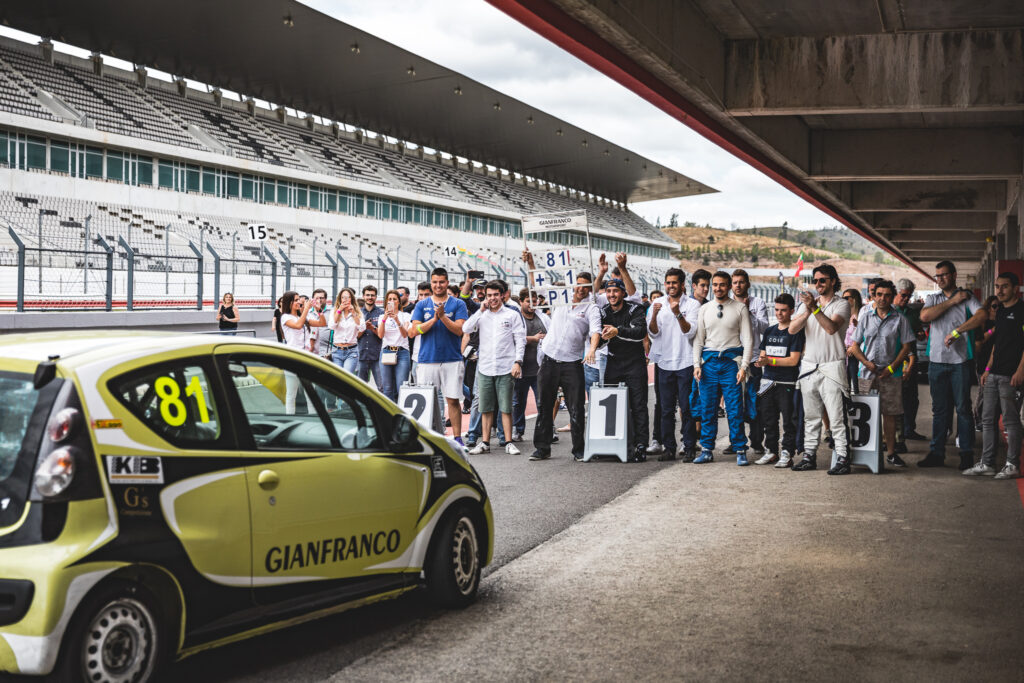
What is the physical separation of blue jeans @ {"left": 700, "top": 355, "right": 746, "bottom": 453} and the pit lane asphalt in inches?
27.7

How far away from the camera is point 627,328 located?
37.2 ft

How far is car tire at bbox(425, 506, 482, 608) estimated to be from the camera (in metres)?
5.46

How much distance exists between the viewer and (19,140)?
3988 centimetres

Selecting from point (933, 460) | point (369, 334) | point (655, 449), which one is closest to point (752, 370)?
point (655, 449)

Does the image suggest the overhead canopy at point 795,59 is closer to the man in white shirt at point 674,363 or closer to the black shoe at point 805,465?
the man in white shirt at point 674,363

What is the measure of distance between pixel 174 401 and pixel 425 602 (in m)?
2.11

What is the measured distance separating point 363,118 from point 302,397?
58.3m

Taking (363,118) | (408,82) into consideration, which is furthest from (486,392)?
(363,118)

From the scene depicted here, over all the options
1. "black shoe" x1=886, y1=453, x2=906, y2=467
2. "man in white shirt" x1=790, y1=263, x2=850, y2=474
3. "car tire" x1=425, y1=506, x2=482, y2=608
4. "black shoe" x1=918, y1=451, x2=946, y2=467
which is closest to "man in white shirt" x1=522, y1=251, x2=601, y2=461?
"man in white shirt" x1=790, y1=263, x2=850, y2=474

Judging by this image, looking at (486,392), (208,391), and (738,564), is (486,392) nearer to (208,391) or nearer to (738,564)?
(738,564)

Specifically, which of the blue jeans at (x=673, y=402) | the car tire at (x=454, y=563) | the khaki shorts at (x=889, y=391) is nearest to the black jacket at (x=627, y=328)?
the blue jeans at (x=673, y=402)

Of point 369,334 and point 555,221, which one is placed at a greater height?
point 555,221

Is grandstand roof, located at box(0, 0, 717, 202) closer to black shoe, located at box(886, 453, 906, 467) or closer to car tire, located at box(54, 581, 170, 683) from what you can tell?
black shoe, located at box(886, 453, 906, 467)

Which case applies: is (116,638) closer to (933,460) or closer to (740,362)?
(740,362)
